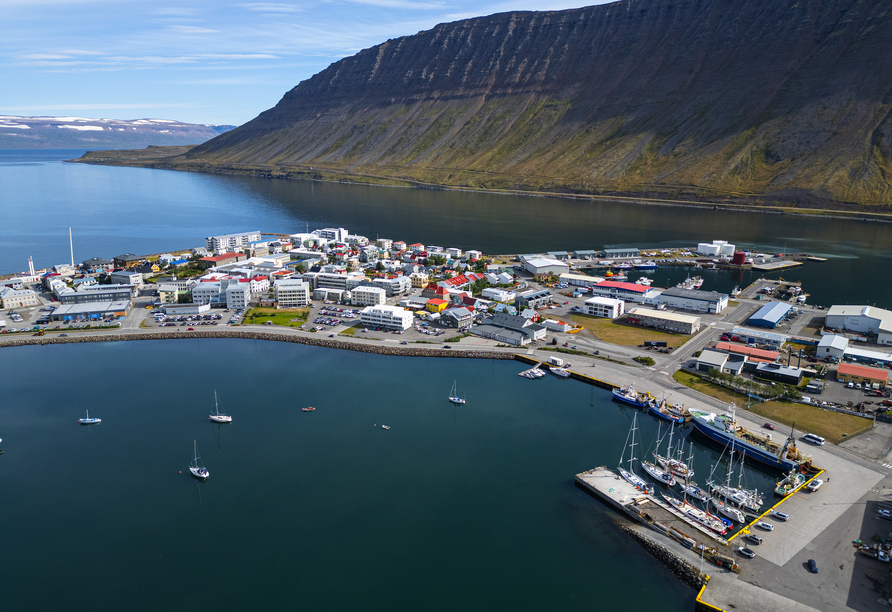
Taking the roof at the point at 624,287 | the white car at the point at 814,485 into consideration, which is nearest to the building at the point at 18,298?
the roof at the point at 624,287

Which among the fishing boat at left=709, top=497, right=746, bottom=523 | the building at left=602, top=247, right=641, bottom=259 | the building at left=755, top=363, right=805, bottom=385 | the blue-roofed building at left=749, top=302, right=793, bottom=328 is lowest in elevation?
the fishing boat at left=709, top=497, right=746, bottom=523

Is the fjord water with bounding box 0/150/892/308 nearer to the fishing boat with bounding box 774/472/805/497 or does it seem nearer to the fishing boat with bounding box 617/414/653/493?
the fishing boat with bounding box 774/472/805/497

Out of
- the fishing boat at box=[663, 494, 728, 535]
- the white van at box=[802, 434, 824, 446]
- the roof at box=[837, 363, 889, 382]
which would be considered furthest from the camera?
the roof at box=[837, 363, 889, 382]

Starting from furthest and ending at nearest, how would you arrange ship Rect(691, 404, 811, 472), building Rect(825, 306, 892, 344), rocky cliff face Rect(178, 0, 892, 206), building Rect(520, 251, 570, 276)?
rocky cliff face Rect(178, 0, 892, 206)
building Rect(520, 251, 570, 276)
building Rect(825, 306, 892, 344)
ship Rect(691, 404, 811, 472)

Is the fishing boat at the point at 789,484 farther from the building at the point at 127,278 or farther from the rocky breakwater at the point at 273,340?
the building at the point at 127,278

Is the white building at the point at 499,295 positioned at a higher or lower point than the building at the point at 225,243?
lower

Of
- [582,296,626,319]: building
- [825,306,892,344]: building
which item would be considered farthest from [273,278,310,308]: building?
[825,306,892,344]: building

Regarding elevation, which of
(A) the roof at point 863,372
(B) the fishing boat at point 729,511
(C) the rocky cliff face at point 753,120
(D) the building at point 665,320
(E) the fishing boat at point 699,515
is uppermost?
(C) the rocky cliff face at point 753,120
